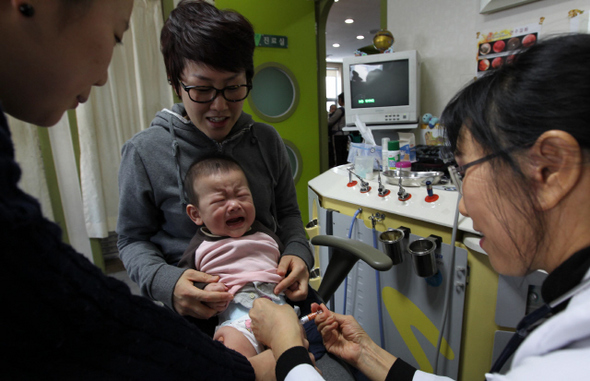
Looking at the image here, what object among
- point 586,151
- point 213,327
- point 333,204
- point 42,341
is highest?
point 586,151

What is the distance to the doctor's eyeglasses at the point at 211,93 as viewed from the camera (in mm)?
935

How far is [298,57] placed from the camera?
2943 mm

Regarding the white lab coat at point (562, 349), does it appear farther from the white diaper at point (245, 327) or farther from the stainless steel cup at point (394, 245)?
the stainless steel cup at point (394, 245)

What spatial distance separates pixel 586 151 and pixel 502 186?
Result: 0.12 m

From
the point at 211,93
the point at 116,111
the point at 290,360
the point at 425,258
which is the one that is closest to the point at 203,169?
the point at 211,93

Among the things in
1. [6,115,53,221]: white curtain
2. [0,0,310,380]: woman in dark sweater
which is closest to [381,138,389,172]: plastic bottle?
[0,0,310,380]: woman in dark sweater

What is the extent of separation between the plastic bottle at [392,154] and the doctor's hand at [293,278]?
2.66ft

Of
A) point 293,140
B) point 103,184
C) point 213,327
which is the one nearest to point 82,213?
point 103,184

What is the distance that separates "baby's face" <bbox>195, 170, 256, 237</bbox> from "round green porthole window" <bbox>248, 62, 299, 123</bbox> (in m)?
1.92

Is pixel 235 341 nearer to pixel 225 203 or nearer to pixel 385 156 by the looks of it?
pixel 225 203

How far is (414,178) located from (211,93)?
0.94m

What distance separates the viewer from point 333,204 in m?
1.68

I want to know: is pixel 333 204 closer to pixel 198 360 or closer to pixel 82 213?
pixel 198 360

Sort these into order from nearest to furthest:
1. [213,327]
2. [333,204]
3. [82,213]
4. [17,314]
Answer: [17,314], [213,327], [333,204], [82,213]
